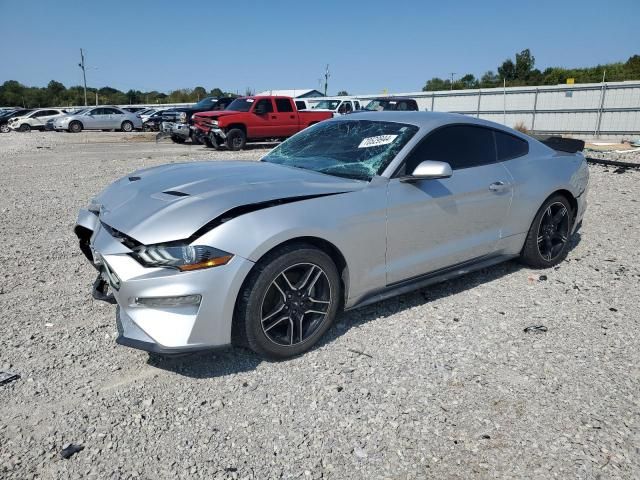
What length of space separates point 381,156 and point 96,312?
8.04 ft

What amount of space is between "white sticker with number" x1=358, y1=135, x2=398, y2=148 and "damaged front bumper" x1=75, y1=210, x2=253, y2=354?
1.53m

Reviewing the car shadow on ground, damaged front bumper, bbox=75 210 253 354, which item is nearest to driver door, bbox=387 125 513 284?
the car shadow on ground

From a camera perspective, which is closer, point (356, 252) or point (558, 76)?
point (356, 252)

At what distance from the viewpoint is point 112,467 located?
228 cm

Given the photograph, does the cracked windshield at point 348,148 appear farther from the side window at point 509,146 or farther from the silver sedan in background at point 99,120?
the silver sedan in background at point 99,120

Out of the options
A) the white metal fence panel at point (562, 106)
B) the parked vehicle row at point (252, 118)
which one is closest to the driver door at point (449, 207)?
the parked vehicle row at point (252, 118)

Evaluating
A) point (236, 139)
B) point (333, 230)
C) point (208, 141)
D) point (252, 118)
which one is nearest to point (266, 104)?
point (252, 118)

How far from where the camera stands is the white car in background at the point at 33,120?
31.2 meters

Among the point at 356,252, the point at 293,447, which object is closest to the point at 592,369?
the point at 356,252

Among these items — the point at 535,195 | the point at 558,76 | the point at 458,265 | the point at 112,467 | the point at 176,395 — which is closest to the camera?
the point at 112,467

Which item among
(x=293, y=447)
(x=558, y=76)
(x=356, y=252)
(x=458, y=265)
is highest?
(x=558, y=76)

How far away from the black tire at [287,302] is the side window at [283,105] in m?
Answer: 15.1

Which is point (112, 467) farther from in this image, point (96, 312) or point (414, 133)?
point (414, 133)

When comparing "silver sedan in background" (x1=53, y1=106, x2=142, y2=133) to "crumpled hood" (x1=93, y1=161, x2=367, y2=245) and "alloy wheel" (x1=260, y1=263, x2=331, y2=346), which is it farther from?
"alloy wheel" (x1=260, y1=263, x2=331, y2=346)
